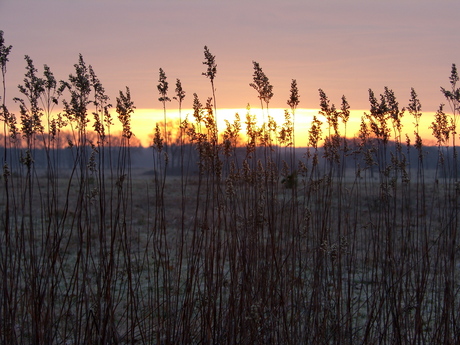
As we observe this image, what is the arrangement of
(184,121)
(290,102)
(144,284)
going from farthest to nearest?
(144,284)
(290,102)
(184,121)

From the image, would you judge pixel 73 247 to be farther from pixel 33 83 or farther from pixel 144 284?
pixel 33 83

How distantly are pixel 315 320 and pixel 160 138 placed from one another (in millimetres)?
1437

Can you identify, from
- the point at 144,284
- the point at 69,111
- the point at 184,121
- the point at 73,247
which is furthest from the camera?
the point at 73,247

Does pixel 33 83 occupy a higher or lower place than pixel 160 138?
higher

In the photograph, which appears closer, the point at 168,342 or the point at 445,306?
the point at 168,342

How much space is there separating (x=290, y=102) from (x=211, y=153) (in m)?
0.72

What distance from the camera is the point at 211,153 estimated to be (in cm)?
250

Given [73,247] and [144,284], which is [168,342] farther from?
[73,247]

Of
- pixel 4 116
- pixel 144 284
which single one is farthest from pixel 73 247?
pixel 4 116

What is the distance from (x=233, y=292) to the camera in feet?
8.35

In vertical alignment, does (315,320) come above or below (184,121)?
below

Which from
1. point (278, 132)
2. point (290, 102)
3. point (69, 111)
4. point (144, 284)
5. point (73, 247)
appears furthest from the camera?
point (73, 247)

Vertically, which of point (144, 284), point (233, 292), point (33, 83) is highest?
point (33, 83)

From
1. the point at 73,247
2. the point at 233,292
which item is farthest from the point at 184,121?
the point at 73,247
